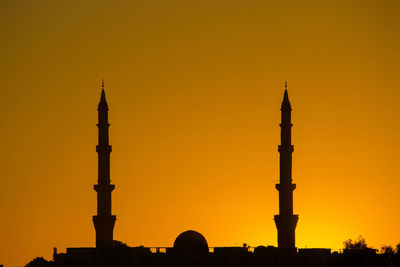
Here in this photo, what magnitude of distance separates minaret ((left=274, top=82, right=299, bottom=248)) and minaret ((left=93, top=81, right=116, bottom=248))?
10721 millimetres

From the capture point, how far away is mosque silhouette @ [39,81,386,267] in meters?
96.0

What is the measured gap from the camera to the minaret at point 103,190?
9819 centimetres

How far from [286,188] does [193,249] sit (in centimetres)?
729

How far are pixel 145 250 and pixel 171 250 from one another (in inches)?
66.9

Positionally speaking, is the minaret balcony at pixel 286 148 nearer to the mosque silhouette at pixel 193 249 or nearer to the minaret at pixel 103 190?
the mosque silhouette at pixel 193 249

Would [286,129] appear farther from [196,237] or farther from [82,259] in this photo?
[82,259]

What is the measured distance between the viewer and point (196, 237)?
3947 inches

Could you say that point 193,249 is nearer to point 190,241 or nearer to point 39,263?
point 190,241

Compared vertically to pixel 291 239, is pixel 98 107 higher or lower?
higher

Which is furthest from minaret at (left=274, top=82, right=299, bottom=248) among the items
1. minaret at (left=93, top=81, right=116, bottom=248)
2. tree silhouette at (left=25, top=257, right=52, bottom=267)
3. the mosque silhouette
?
tree silhouette at (left=25, top=257, right=52, bottom=267)

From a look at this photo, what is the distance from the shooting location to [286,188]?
97.6 m

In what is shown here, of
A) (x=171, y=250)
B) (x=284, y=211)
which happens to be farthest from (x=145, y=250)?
(x=284, y=211)

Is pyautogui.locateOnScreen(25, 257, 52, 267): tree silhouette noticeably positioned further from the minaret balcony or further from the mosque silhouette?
the minaret balcony

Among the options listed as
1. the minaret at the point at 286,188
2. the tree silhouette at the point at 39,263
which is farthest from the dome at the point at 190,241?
the tree silhouette at the point at 39,263
